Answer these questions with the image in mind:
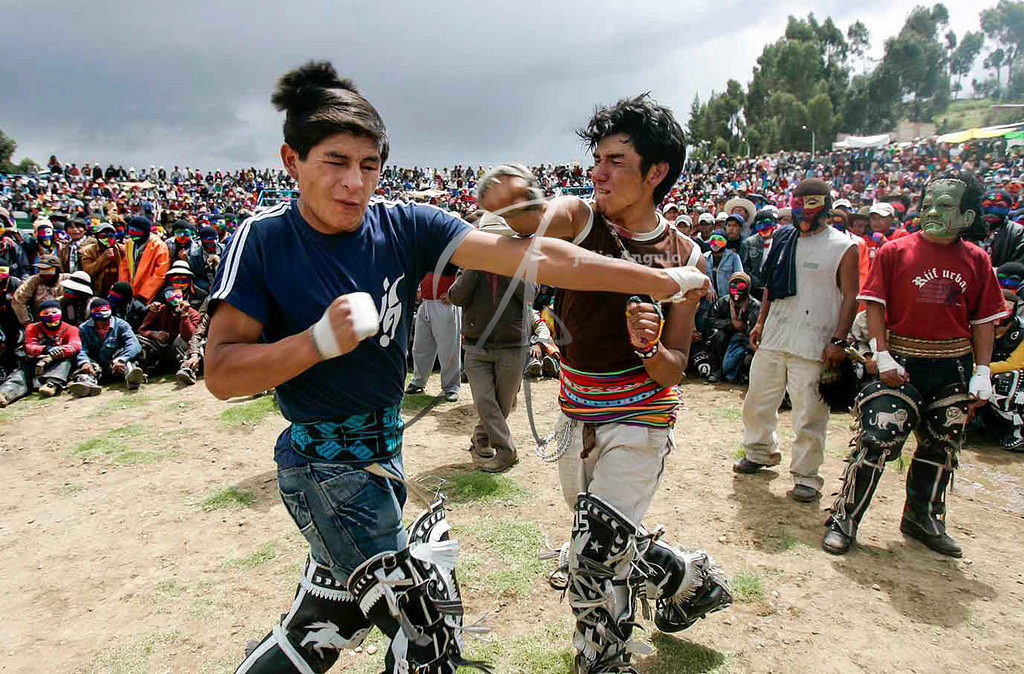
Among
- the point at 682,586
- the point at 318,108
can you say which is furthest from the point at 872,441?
the point at 318,108

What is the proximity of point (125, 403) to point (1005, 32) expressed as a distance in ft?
500

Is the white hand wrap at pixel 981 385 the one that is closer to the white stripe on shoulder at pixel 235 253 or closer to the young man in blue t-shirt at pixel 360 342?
the young man in blue t-shirt at pixel 360 342

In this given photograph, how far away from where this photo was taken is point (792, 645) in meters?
3.30

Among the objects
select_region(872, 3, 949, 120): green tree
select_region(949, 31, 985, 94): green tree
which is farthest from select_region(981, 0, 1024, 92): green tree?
select_region(872, 3, 949, 120): green tree

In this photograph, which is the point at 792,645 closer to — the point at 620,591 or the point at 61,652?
the point at 620,591

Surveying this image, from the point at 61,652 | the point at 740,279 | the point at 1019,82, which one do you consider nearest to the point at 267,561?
the point at 61,652

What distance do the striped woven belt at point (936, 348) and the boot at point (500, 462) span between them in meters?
3.24

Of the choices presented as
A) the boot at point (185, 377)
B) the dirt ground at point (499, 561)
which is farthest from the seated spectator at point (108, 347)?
the dirt ground at point (499, 561)

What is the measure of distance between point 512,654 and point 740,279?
666 centimetres

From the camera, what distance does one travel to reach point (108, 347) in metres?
9.16

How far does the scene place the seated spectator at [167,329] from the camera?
9.52 meters

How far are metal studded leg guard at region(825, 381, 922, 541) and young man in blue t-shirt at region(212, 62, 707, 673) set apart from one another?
2737 millimetres

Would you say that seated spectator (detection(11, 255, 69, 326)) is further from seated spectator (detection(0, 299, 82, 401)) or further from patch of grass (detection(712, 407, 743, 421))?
patch of grass (detection(712, 407, 743, 421))

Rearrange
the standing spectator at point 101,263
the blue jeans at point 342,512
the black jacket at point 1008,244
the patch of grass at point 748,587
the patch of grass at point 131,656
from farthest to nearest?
1. the standing spectator at point 101,263
2. the black jacket at point 1008,244
3. the patch of grass at point 748,587
4. the patch of grass at point 131,656
5. the blue jeans at point 342,512
